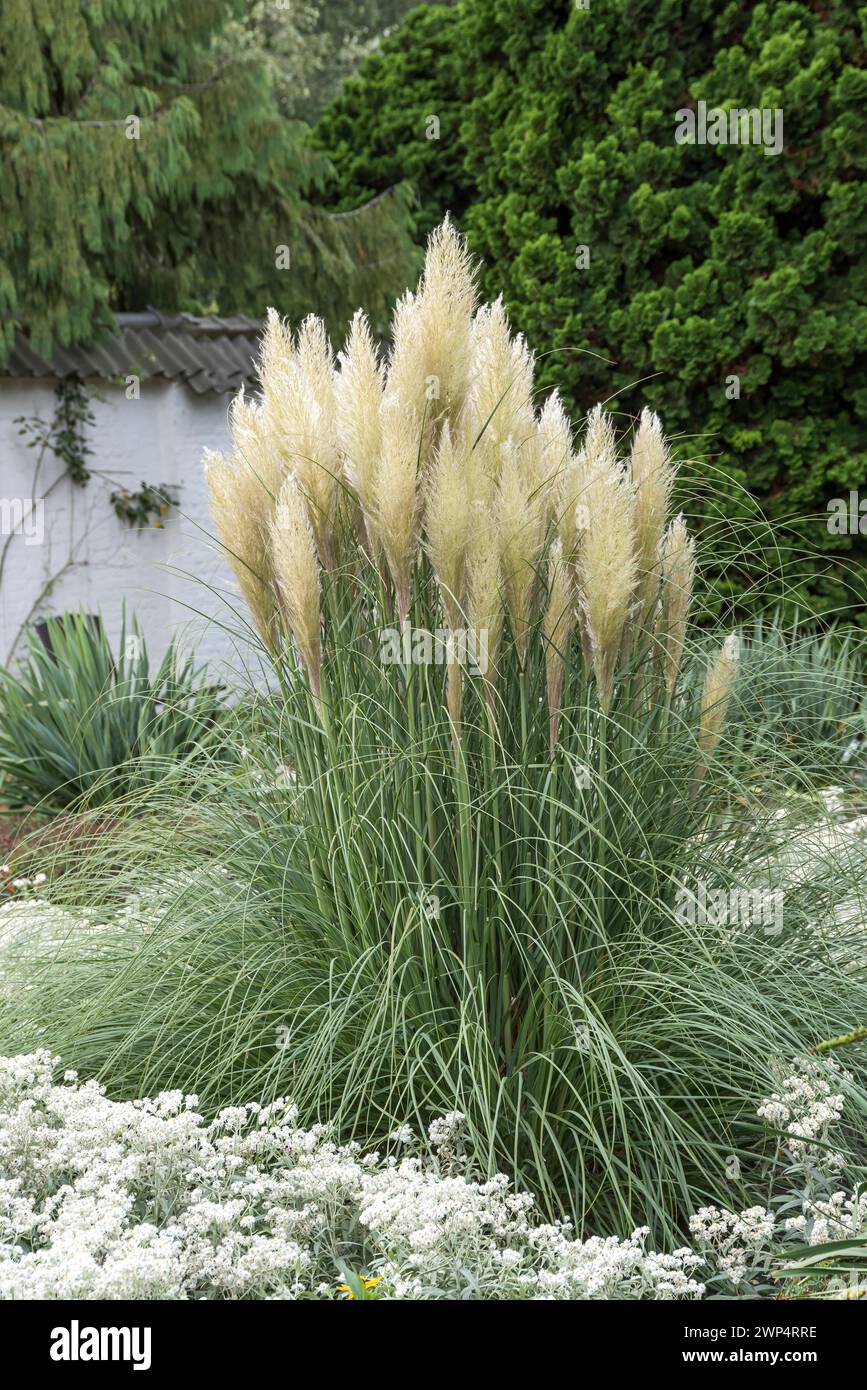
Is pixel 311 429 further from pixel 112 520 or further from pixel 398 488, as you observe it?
pixel 112 520

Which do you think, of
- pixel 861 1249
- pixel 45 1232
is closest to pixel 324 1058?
pixel 45 1232

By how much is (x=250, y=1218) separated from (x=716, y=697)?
1.82 m

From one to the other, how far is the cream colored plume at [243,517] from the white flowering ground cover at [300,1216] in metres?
1.36

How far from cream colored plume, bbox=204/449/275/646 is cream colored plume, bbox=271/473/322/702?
0.39 ft

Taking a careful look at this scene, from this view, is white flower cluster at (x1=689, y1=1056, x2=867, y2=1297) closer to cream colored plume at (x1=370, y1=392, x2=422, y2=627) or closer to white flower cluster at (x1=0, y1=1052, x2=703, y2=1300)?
white flower cluster at (x1=0, y1=1052, x2=703, y2=1300)

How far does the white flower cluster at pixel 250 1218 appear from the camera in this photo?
2504mm

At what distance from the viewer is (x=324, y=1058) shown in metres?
3.24

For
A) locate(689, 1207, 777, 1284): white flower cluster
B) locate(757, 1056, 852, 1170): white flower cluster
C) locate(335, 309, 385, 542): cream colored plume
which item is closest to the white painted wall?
locate(335, 309, 385, 542): cream colored plume

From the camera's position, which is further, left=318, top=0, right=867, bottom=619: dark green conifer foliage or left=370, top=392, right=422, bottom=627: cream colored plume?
left=318, top=0, right=867, bottom=619: dark green conifer foliage

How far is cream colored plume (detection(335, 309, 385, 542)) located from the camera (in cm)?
335

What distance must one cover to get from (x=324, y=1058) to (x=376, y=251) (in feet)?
32.5

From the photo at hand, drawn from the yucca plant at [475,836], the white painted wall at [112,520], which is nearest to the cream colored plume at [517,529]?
the yucca plant at [475,836]

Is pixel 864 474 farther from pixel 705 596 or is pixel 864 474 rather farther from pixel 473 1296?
pixel 473 1296

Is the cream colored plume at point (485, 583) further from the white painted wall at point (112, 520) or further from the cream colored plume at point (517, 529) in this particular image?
the white painted wall at point (112, 520)
